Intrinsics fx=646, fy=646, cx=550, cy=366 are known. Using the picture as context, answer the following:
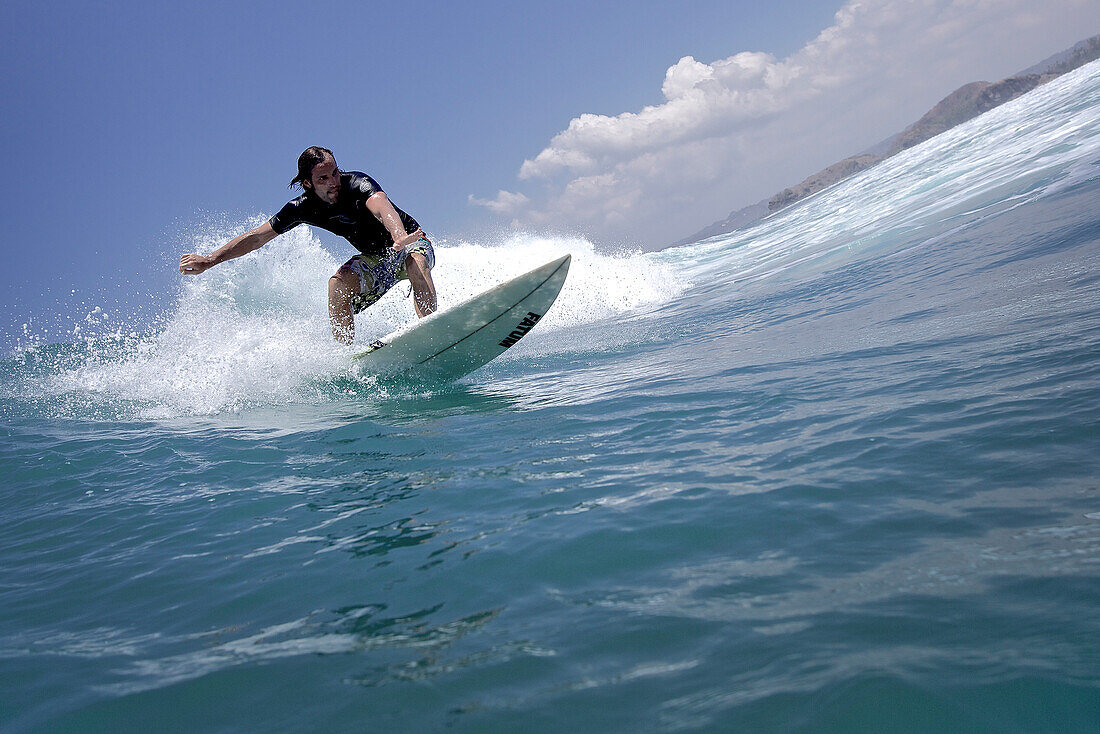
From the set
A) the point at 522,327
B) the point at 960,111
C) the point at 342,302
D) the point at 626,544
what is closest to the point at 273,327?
the point at 342,302

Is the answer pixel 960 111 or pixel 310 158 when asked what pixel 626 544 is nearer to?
pixel 310 158

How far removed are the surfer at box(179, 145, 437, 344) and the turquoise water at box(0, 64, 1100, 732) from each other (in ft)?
4.19

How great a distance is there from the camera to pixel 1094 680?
1.28m

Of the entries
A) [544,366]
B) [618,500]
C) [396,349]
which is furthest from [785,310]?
[618,500]

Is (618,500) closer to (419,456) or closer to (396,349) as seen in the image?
(419,456)

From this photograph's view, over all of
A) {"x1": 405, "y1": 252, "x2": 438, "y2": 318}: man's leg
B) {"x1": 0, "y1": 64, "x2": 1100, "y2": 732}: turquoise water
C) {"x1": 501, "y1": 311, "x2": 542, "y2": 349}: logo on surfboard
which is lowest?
{"x1": 0, "y1": 64, "x2": 1100, "y2": 732}: turquoise water

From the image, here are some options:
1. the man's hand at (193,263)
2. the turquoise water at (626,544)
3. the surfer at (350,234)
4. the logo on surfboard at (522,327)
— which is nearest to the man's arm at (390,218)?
the surfer at (350,234)

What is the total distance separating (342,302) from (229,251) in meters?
1.12

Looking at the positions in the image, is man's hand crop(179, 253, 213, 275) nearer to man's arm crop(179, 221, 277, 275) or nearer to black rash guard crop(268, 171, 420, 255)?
man's arm crop(179, 221, 277, 275)

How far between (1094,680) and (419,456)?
313 cm

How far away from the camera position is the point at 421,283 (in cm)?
624

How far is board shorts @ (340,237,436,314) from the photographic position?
20.5 ft

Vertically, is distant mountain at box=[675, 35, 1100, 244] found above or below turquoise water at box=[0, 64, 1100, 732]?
above

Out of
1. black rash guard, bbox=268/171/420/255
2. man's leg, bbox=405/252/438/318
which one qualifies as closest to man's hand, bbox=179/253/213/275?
black rash guard, bbox=268/171/420/255
